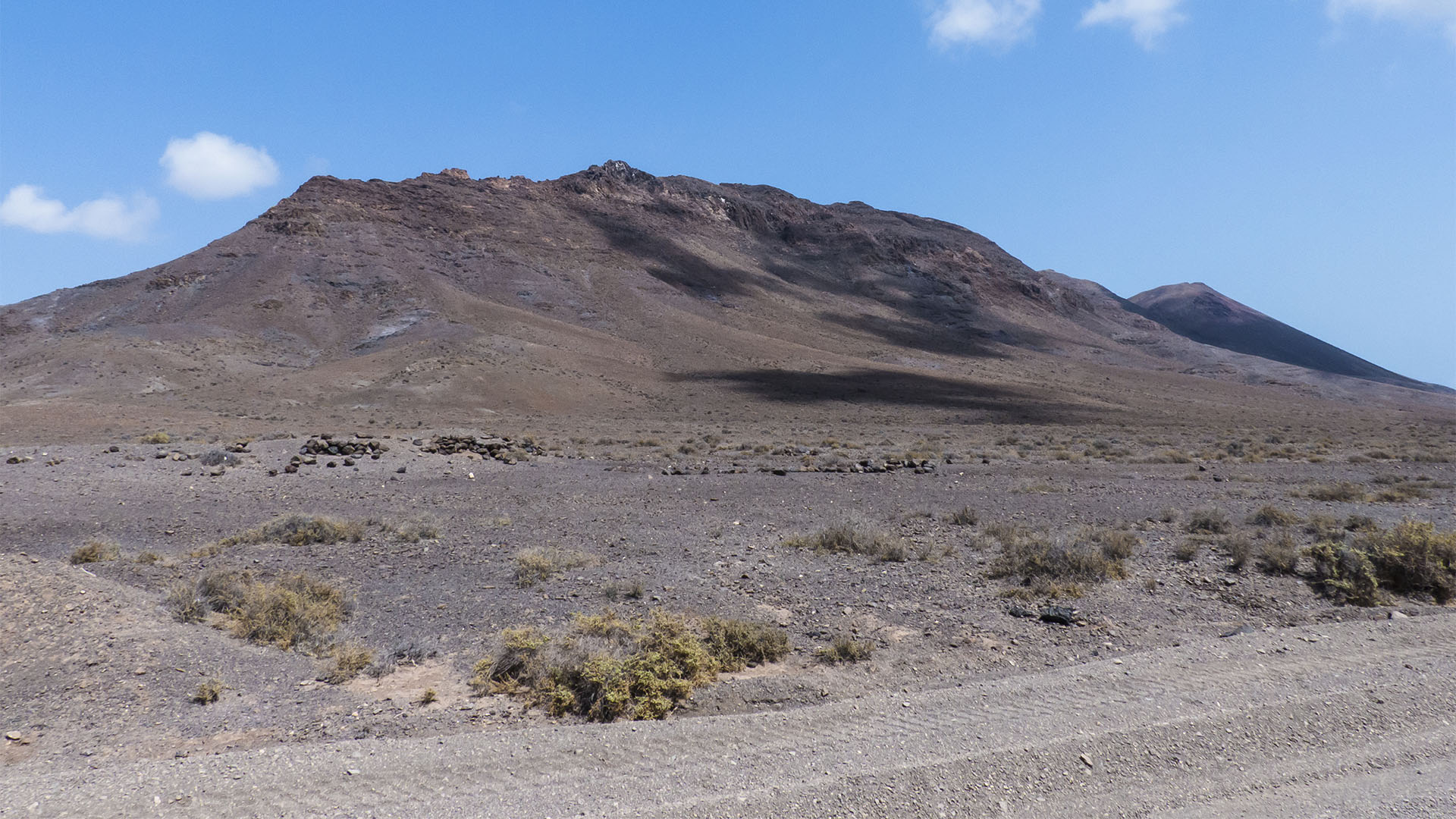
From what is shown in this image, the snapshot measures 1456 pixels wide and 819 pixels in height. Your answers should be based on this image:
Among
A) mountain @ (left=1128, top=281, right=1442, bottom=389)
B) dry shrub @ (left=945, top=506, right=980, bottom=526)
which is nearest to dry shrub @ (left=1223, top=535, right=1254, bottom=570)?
dry shrub @ (left=945, top=506, right=980, bottom=526)

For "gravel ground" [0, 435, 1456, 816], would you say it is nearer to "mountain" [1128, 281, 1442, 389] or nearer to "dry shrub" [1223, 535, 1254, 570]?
"dry shrub" [1223, 535, 1254, 570]

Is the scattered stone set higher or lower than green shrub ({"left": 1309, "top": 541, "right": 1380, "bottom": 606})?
lower

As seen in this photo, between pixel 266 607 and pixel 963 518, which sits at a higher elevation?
pixel 963 518

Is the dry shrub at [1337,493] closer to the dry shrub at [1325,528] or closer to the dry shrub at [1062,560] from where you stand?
the dry shrub at [1325,528]

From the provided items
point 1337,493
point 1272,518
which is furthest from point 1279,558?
point 1337,493

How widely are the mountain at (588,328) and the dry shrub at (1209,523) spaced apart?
109 ft

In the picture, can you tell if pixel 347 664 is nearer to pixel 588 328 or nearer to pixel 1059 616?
pixel 1059 616

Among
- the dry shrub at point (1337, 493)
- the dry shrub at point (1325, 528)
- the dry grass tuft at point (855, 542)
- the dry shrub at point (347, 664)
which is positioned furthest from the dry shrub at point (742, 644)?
the dry shrub at point (1337, 493)

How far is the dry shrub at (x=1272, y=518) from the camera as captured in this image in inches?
549

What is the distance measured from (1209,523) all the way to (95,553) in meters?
17.0

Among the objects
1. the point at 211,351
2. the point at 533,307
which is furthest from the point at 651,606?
the point at 533,307

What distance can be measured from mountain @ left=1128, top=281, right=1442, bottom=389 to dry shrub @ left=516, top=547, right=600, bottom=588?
130 m

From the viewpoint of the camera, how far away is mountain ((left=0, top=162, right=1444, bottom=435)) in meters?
49.3

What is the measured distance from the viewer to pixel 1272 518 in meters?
14.2
